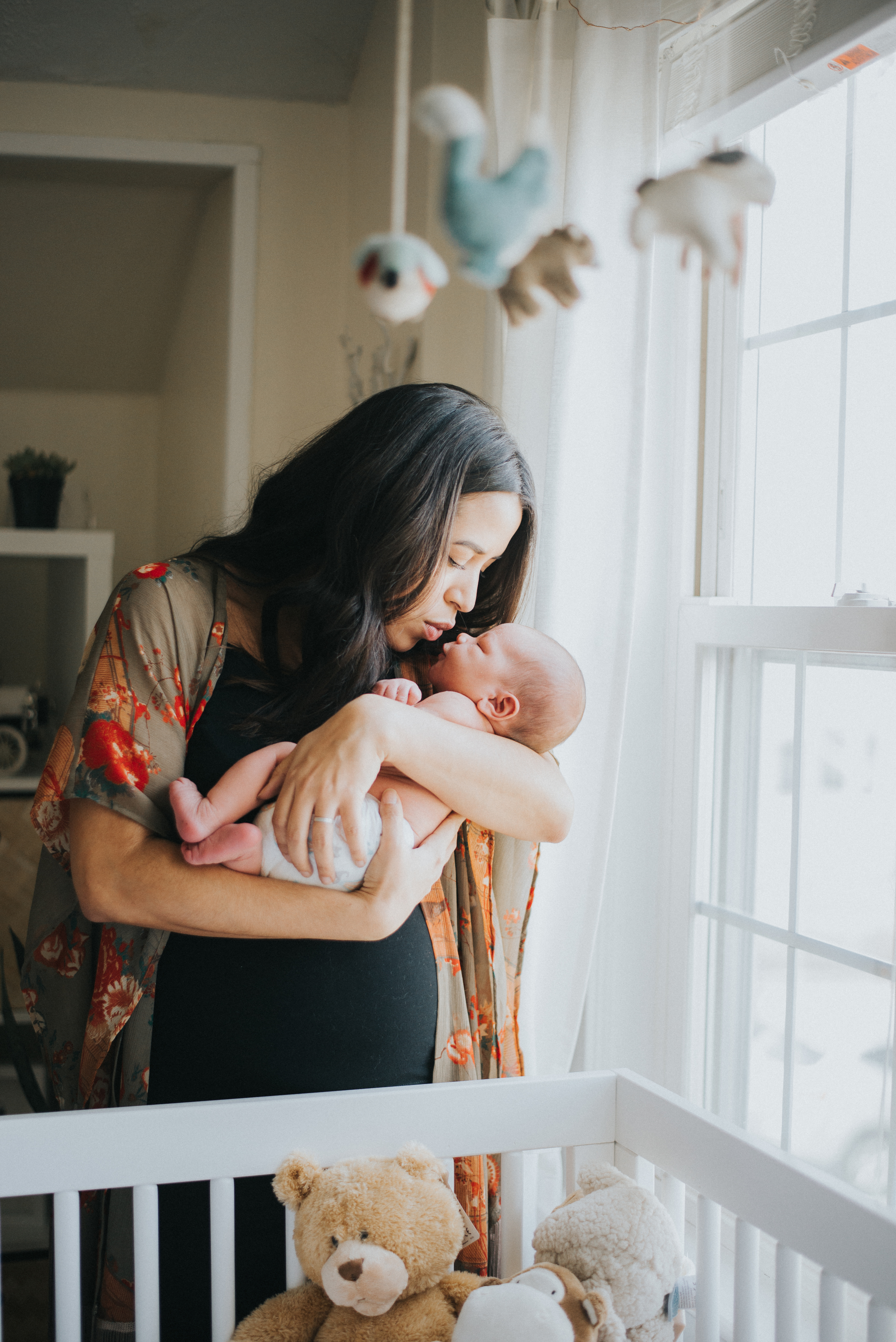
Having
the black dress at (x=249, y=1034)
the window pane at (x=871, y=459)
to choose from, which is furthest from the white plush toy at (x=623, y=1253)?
the window pane at (x=871, y=459)

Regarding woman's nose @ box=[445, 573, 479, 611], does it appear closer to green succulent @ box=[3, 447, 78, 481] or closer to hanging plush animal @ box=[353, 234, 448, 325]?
hanging plush animal @ box=[353, 234, 448, 325]

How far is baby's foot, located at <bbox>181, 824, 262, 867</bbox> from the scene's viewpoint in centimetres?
96

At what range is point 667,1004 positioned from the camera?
61.1 inches

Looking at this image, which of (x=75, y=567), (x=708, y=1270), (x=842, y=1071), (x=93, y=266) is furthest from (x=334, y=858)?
(x=93, y=266)

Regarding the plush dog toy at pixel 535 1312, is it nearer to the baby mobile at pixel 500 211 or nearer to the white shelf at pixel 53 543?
the baby mobile at pixel 500 211

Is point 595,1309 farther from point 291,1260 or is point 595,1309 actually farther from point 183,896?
point 183,896

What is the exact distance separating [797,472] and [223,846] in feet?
2.96

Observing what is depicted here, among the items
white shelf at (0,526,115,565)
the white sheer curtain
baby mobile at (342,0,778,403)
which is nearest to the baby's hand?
the white sheer curtain

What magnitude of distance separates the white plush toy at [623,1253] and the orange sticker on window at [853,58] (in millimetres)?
1228

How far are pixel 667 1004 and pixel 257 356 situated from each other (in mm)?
1709

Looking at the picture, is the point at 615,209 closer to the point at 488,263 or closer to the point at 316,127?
the point at 488,263

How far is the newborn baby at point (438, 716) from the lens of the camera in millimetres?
971

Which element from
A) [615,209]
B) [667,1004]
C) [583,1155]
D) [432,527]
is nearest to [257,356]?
[615,209]

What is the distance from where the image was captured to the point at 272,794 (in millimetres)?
1016
